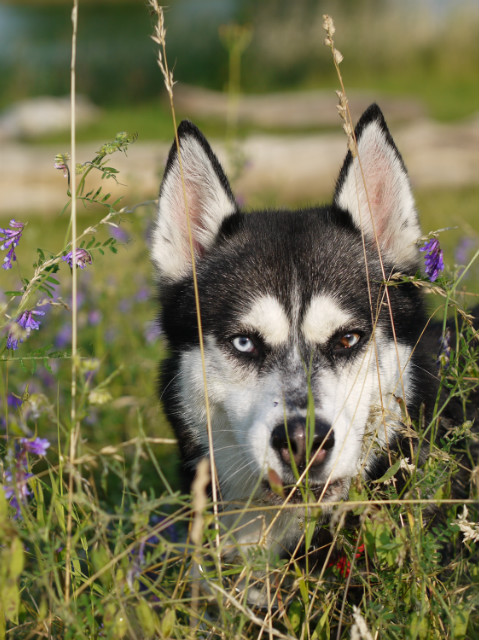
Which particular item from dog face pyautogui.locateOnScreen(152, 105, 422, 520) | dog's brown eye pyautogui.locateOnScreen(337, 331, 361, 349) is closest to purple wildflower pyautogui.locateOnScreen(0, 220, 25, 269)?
dog face pyautogui.locateOnScreen(152, 105, 422, 520)

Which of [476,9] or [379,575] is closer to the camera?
[379,575]

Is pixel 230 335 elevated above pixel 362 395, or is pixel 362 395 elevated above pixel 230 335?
pixel 230 335

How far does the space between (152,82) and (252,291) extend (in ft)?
58.0

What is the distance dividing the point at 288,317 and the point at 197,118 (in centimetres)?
1279

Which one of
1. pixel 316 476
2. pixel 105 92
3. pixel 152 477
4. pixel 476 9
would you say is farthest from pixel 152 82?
pixel 316 476

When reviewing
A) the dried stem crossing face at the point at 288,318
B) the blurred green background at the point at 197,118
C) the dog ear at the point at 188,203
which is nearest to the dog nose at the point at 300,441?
the dried stem crossing face at the point at 288,318

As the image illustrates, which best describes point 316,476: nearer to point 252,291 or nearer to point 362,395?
point 362,395

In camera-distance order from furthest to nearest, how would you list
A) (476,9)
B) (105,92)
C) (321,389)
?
1. (105,92)
2. (476,9)
3. (321,389)

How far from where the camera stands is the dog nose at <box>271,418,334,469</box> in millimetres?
2070

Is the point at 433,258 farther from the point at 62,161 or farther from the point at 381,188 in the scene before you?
the point at 62,161

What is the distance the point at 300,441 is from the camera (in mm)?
2070

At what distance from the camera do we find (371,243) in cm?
282

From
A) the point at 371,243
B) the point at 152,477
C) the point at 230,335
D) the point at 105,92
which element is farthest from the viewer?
the point at 105,92

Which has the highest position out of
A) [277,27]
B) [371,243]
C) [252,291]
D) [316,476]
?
[277,27]
